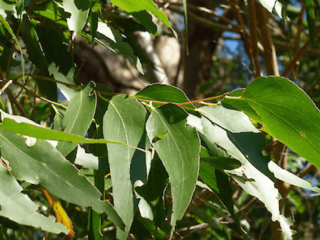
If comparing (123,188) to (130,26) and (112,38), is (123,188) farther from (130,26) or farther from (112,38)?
(130,26)

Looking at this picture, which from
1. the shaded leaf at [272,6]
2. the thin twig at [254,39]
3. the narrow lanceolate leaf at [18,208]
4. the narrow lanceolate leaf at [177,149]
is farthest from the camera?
the thin twig at [254,39]

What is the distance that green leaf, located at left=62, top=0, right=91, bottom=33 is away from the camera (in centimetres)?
70

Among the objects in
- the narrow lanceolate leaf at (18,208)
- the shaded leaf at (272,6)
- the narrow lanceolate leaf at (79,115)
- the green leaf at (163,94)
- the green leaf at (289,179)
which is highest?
the shaded leaf at (272,6)

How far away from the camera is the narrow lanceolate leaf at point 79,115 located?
66cm

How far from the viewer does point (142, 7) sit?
2.46 ft

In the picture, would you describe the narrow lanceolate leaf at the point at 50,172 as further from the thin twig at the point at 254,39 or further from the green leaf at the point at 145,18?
the thin twig at the point at 254,39

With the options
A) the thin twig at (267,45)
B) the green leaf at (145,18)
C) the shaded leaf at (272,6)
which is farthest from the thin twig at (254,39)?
the green leaf at (145,18)

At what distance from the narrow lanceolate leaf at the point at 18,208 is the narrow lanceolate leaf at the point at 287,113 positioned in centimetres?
38

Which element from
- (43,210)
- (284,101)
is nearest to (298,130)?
(284,101)

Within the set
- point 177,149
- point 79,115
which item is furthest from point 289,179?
point 79,115

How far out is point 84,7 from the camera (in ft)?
2.37

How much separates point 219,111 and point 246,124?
0.17ft

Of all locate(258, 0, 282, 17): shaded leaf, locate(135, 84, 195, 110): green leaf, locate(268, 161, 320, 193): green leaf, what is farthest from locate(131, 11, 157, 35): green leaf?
locate(268, 161, 320, 193): green leaf

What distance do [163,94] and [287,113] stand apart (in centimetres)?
22
